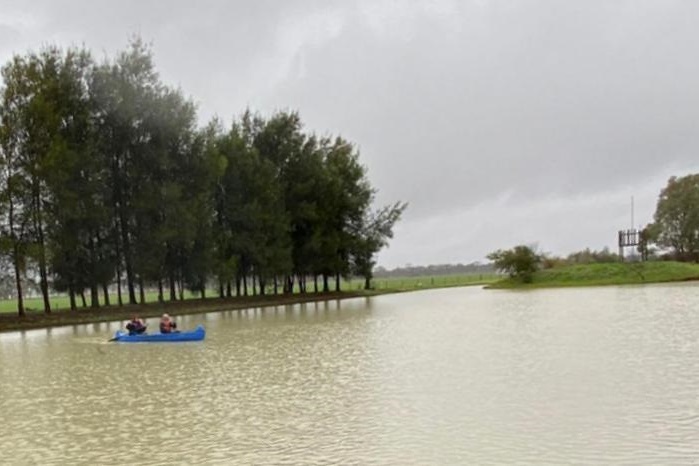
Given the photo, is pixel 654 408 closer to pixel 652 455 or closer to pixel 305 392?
pixel 652 455

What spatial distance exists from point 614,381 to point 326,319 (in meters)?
24.6

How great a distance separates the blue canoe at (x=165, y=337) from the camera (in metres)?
27.4

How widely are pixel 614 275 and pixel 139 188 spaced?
45855 mm

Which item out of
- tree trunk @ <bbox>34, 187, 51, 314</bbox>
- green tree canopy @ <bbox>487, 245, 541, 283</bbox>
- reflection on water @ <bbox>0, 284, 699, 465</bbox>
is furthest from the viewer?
green tree canopy @ <bbox>487, 245, 541, 283</bbox>

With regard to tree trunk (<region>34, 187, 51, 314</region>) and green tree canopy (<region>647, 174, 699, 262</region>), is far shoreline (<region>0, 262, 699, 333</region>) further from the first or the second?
green tree canopy (<region>647, 174, 699, 262</region>)

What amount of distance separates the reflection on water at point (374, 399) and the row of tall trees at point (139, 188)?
18025 millimetres

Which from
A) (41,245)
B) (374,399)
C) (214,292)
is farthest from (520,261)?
(374,399)

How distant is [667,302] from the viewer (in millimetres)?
36906

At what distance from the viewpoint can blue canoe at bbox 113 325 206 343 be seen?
2741cm

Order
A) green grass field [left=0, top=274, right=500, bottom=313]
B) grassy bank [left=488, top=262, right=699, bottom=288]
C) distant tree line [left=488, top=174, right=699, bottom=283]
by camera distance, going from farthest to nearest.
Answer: distant tree line [left=488, top=174, right=699, bottom=283]
green grass field [left=0, top=274, right=500, bottom=313]
grassy bank [left=488, top=262, right=699, bottom=288]

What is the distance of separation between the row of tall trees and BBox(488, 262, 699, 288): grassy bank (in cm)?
2238

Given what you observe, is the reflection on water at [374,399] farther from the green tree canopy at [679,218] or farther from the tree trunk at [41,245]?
the green tree canopy at [679,218]

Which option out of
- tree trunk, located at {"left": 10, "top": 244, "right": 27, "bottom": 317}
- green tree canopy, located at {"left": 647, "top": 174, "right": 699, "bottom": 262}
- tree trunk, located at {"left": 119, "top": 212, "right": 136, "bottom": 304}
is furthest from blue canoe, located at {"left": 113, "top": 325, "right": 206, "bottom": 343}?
green tree canopy, located at {"left": 647, "top": 174, "right": 699, "bottom": 262}

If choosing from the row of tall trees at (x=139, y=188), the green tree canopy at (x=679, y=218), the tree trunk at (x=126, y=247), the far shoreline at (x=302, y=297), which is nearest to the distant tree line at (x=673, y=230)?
the green tree canopy at (x=679, y=218)
